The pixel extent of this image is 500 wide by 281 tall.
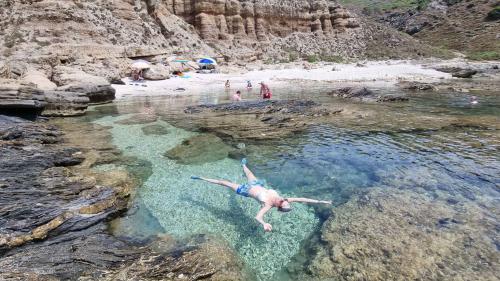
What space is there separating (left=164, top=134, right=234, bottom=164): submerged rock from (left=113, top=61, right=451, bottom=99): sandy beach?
1426 centimetres

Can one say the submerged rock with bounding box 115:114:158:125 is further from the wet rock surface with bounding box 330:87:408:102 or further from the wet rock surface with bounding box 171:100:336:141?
the wet rock surface with bounding box 330:87:408:102

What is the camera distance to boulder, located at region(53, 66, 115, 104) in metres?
19.5

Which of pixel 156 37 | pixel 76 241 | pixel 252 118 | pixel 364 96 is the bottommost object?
pixel 76 241

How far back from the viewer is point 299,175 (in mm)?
8594

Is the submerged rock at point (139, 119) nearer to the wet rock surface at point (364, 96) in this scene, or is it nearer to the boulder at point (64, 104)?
the boulder at point (64, 104)

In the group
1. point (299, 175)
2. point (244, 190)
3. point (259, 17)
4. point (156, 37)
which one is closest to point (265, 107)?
point (299, 175)

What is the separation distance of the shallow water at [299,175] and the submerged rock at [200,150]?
363 mm

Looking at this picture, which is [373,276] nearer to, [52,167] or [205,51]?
[52,167]

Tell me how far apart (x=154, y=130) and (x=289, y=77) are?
25.7m

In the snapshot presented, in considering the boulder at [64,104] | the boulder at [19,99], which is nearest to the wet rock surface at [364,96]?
the boulder at [64,104]

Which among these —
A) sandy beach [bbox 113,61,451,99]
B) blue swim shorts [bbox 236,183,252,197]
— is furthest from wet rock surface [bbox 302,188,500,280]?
sandy beach [bbox 113,61,451,99]

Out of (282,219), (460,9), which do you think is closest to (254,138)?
(282,219)

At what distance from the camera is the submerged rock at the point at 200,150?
10.0 metres

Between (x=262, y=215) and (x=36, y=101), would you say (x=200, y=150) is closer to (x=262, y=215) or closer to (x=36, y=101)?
(x=262, y=215)
